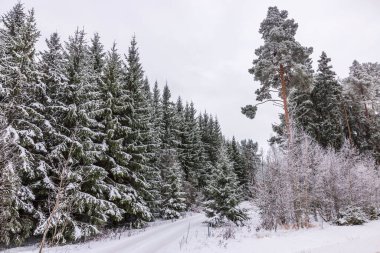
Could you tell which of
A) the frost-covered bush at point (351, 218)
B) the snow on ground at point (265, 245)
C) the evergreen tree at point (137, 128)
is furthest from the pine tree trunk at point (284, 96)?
the evergreen tree at point (137, 128)

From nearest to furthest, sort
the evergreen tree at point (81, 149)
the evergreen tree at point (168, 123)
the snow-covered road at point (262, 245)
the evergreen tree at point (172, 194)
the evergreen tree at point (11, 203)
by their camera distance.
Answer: the snow-covered road at point (262, 245) < the evergreen tree at point (11, 203) < the evergreen tree at point (81, 149) < the evergreen tree at point (172, 194) < the evergreen tree at point (168, 123)

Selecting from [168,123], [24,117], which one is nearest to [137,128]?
[24,117]

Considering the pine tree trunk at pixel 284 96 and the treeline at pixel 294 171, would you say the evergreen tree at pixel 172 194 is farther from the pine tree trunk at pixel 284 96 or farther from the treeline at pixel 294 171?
the pine tree trunk at pixel 284 96

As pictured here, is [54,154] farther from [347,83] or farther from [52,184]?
[347,83]

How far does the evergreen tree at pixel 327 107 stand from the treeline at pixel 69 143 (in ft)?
52.0

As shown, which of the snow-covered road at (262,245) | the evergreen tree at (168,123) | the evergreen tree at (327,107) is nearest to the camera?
the snow-covered road at (262,245)

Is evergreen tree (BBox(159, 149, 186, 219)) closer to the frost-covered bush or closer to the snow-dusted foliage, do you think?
the snow-dusted foliage

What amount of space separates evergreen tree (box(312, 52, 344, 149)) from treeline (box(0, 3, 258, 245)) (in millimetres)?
15861

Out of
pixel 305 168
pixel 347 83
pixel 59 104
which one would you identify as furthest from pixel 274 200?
pixel 347 83

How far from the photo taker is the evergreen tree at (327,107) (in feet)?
111

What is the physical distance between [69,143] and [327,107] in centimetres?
3199

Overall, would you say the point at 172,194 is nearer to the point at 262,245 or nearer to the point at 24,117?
the point at 24,117

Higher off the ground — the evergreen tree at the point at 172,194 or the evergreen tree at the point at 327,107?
the evergreen tree at the point at 327,107

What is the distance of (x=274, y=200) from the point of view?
19484 millimetres
